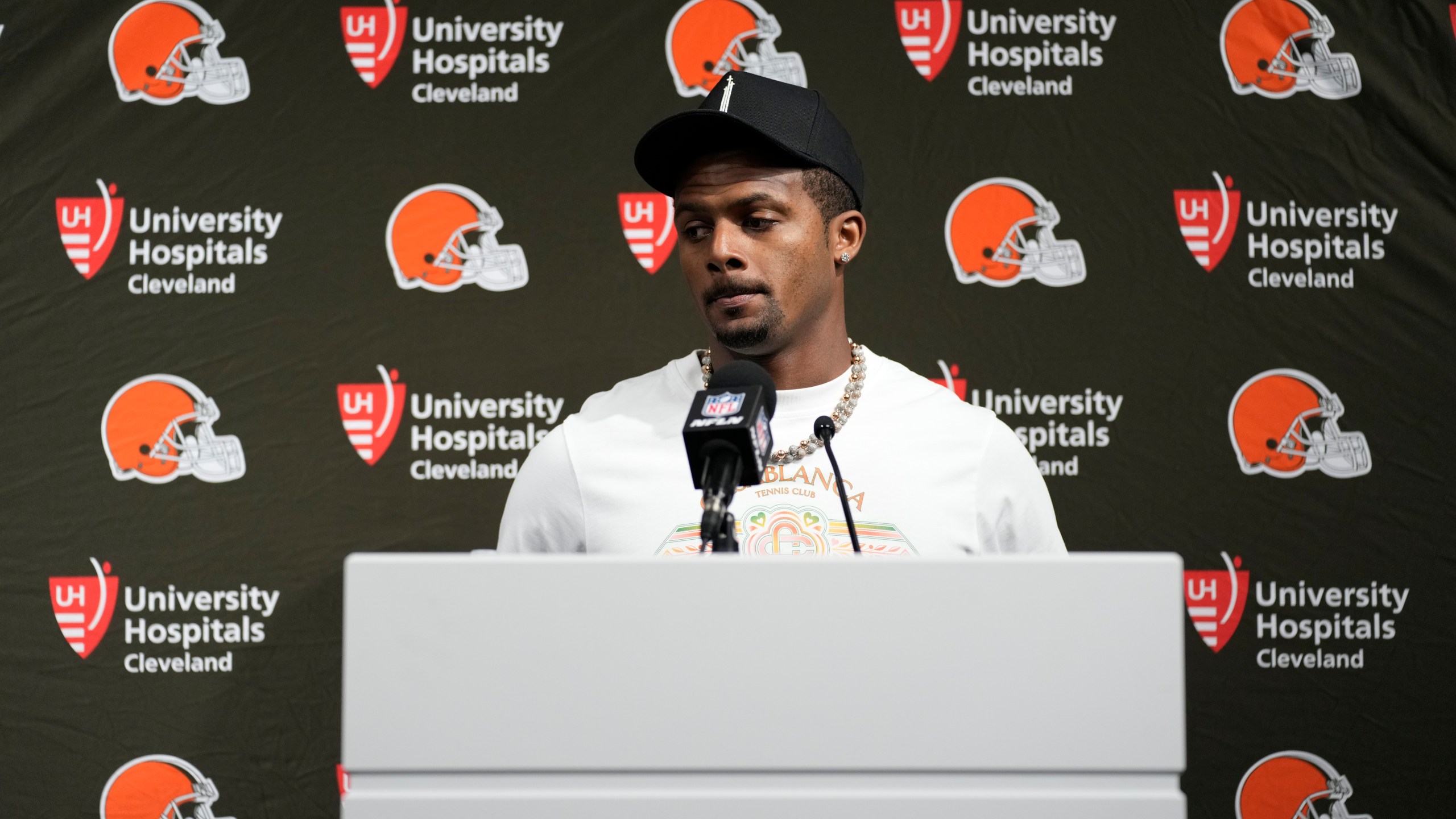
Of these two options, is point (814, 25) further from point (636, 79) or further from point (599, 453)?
point (599, 453)

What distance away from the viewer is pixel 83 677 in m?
2.05

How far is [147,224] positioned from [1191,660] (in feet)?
6.68

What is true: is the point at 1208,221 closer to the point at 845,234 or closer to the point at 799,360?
the point at 845,234

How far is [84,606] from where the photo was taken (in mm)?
2053

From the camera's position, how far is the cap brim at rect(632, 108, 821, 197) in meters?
1.33

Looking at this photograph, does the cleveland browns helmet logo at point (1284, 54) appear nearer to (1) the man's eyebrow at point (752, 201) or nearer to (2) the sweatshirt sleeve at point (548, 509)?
(1) the man's eyebrow at point (752, 201)

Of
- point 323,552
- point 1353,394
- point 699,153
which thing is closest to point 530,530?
point 699,153

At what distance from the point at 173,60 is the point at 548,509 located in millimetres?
1336

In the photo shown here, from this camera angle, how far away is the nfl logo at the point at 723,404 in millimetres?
870

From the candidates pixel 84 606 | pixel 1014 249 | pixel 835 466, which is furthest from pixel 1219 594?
pixel 84 606

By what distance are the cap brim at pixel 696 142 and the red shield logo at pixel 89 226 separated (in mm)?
1223

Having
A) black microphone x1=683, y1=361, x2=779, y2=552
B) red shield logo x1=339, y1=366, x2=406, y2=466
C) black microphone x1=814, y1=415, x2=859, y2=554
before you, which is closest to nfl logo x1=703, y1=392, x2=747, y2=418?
black microphone x1=683, y1=361, x2=779, y2=552

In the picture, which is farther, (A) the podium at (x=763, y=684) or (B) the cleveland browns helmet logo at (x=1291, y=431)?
(B) the cleveland browns helmet logo at (x=1291, y=431)

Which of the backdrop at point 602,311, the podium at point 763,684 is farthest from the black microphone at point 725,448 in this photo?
the backdrop at point 602,311
